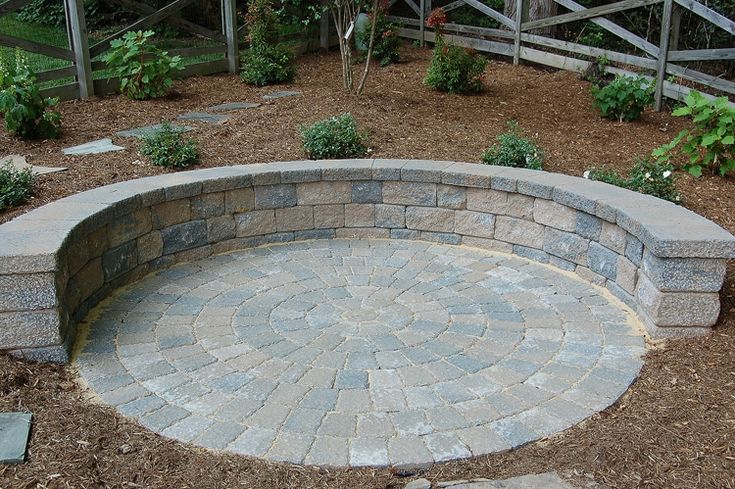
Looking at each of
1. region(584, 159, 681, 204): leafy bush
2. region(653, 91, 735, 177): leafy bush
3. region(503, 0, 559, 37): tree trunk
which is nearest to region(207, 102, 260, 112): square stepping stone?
region(584, 159, 681, 204): leafy bush

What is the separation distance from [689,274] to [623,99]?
381cm

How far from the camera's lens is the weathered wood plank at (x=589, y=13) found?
27.1ft

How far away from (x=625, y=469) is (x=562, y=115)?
5377 mm

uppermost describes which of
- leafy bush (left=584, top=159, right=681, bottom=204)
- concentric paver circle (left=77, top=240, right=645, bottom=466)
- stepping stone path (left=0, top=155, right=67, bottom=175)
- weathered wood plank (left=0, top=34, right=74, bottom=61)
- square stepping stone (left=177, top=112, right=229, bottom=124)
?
weathered wood plank (left=0, top=34, right=74, bottom=61)

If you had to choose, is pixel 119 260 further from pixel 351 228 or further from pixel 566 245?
pixel 566 245

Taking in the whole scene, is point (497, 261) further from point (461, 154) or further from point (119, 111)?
point (119, 111)

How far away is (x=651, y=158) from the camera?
6133 millimetres

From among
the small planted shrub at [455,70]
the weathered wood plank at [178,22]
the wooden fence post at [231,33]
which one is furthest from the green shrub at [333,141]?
the wooden fence post at [231,33]

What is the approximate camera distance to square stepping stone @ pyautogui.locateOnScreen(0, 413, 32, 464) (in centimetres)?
271

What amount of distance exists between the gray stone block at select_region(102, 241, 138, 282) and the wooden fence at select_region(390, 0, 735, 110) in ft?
19.7

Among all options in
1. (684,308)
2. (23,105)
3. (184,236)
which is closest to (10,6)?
(23,105)

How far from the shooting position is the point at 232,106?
7457 millimetres

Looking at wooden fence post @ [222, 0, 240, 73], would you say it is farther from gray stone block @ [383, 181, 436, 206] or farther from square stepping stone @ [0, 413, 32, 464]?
square stepping stone @ [0, 413, 32, 464]

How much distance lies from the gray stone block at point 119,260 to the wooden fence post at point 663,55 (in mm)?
5952
